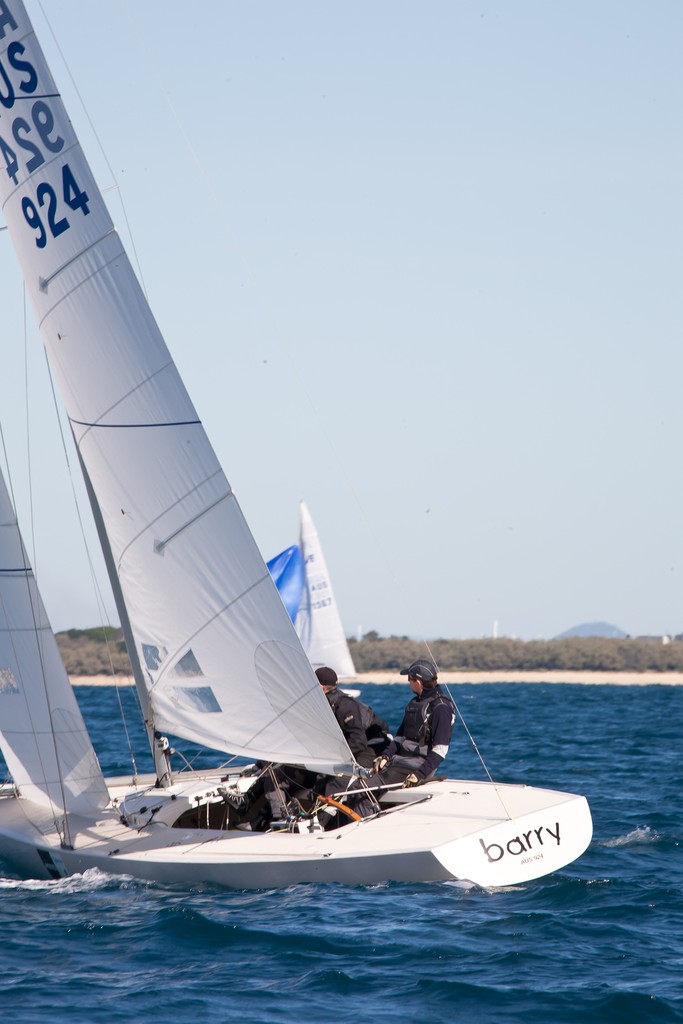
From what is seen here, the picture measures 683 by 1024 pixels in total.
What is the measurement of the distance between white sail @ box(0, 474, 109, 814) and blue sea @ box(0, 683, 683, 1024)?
86cm

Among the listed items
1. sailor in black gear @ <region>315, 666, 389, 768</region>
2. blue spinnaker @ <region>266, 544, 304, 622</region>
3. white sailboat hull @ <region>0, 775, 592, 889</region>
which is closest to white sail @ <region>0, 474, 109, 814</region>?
white sailboat hull @ <region>0, 775, 592, 889</region>

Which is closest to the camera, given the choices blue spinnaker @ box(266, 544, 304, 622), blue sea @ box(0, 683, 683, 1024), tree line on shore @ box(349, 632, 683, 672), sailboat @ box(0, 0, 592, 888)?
blue sea @ box(0, 683, 683, 1024)

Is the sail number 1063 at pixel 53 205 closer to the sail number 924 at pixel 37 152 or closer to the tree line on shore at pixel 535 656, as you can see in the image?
the sail number 924 at pixel 37 152

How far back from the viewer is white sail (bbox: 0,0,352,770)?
912cm

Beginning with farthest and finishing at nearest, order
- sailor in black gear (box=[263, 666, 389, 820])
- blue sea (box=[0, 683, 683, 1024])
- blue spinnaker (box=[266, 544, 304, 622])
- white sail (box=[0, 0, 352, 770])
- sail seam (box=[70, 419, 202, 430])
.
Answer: blue spinnaker (box=[266, 544, 304, 622])
sailor in black gear (box=[263, 666, 389, 820])
sail seam (box=[70, 419, 202, 430])
white sail (box=[0, 0, 352, 770])
blue sea (box=[0, 683, 683, 1024])

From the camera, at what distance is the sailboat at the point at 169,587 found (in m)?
8.87

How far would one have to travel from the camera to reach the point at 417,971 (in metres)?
6.97

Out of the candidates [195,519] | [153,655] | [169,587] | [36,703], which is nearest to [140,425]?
[195,519]

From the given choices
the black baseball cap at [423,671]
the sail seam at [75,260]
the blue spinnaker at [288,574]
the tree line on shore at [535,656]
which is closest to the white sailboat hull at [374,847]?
the black baseball cap at [423,671]

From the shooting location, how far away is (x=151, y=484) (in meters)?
9.23

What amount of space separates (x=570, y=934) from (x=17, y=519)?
5383mm

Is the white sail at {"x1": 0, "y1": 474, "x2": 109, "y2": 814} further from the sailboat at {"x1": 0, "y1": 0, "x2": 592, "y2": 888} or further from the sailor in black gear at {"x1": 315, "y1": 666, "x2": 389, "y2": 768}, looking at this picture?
the sailor in black gear at {"x1": 315, "y1": 666, "x2": 389, "y2": 768}

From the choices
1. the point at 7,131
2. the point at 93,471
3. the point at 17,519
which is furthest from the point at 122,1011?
the point at 7,131

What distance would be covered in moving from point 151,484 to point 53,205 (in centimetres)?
211
